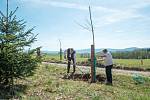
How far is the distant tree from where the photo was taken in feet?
40.7

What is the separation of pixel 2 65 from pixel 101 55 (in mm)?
7656

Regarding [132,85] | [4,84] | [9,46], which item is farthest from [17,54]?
[132,85]

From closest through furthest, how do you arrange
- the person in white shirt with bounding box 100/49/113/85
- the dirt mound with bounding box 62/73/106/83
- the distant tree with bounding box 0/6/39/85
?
the distant tree with bounding box 0/6/39/85, the person in white shirt with bounding box 100/49/113/85, the dirt mound with bounding box 62/73/106/83

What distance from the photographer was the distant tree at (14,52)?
12.4 metres

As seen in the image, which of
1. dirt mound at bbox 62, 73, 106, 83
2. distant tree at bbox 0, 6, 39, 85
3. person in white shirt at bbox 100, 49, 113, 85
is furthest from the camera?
dirt mound at bbox 62, 73, 106, 83

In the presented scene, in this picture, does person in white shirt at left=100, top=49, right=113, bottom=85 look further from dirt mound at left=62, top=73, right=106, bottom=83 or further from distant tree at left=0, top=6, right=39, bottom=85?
distant tree at left=0, top=6, right=39, bottom=85

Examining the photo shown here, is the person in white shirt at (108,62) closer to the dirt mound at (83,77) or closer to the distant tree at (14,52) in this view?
the dirt mound at (83,77)

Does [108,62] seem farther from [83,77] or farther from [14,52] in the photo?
[14,52]

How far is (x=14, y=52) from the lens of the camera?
12602mm

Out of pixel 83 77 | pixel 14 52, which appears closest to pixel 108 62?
pixel 83 77

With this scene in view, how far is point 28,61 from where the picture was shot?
13.0 m

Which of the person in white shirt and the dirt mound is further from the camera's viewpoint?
the dirt mound

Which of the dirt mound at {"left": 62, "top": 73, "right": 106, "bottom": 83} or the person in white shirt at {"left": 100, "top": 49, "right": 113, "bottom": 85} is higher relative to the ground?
the person in white shirt at {"left": 100, "top": 49, "right": 113, "bottom": 85}

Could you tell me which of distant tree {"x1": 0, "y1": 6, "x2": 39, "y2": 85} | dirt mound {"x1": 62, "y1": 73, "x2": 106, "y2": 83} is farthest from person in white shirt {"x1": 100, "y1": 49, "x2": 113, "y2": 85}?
distant tree {"x1": 0, "y1": 6, "x2": 39, "y2": 85}
